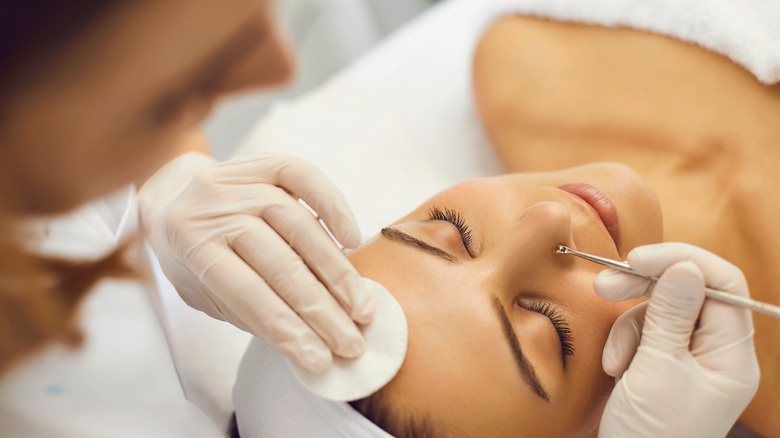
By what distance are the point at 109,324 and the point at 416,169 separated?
98 cm

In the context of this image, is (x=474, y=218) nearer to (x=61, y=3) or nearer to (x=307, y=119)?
(x=61, y=3)

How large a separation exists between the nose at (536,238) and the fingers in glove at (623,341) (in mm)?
134

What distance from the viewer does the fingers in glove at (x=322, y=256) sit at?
0.83 metres

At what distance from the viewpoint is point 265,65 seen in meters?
0.63

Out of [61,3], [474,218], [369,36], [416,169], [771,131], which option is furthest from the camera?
[369,36]

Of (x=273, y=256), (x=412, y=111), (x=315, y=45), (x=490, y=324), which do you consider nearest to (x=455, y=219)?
(x=490, y=324)

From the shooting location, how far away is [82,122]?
20.9 inches

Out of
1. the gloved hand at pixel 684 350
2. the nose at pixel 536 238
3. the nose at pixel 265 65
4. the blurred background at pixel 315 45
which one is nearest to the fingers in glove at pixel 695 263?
the gloved hand at pixel 684 350

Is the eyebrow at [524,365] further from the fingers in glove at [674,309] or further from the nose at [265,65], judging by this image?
the nose at [265,65]

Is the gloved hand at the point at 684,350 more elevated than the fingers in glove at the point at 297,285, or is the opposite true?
the fingers in glove at the point at 297,285

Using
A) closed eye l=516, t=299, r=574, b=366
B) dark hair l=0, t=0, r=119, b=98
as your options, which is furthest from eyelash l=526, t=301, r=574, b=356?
dark hair l=0, t=0, r=119, b=98

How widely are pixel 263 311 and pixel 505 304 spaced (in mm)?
380

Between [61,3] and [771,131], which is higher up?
[61,3]

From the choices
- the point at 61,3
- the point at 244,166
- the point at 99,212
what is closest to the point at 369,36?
the point at 244,166
